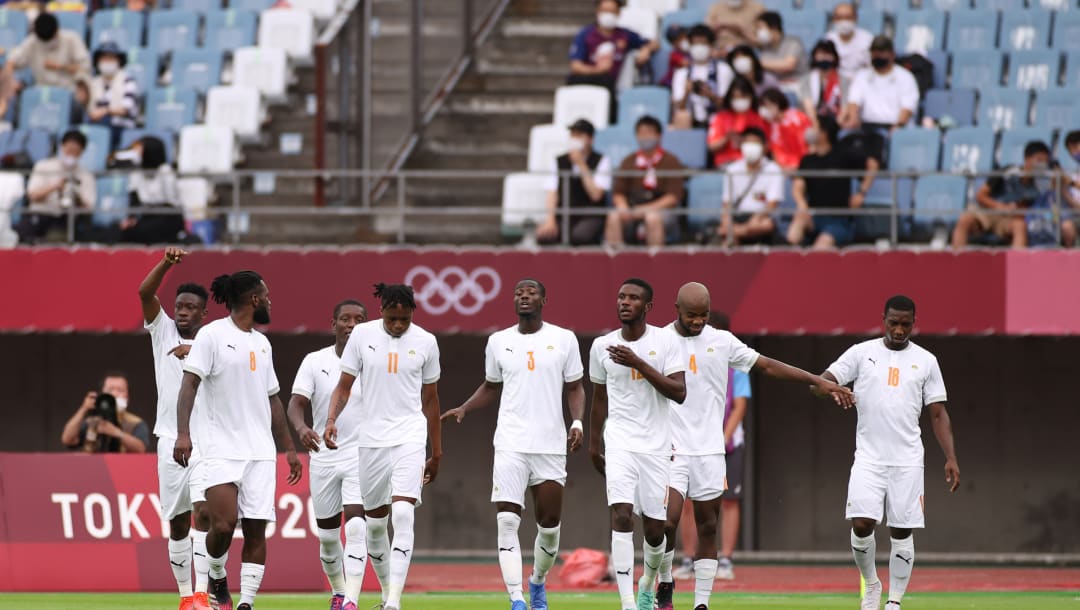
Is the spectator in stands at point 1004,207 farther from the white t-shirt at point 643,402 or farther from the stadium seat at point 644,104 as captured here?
the white t-shirt at point 643,402

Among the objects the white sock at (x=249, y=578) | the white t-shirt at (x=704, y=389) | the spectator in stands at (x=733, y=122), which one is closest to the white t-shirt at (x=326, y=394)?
the white sock at (x=249, y=578)

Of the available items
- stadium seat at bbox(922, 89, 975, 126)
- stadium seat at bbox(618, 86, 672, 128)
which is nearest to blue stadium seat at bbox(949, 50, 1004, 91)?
stadium seat at bbox(922, 89, 975, 126)

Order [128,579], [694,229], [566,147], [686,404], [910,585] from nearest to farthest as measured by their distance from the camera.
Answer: [686,404]
[128,579]
[910,585]
[694,229]
[566,147]

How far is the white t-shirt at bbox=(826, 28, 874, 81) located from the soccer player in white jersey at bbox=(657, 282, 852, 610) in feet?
30.5

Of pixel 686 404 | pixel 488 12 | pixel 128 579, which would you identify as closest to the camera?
pixel 686 404

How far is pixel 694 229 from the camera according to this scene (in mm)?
19656

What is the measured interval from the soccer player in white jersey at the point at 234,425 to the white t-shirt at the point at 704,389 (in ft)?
9.25

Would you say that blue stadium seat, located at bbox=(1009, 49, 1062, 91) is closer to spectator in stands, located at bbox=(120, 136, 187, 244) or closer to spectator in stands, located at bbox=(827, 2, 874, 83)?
spectator in stands, located at bbox=(827, 2, 874, 83)

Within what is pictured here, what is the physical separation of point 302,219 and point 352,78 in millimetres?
1826

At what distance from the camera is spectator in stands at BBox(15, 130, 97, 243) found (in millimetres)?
19953

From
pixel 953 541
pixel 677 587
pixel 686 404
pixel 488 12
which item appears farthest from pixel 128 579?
pixel 488 12

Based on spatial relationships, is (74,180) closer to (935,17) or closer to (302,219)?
(302,219)

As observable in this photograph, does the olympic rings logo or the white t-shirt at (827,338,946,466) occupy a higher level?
the olympic rings logo

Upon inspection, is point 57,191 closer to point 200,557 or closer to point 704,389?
point 200,557
